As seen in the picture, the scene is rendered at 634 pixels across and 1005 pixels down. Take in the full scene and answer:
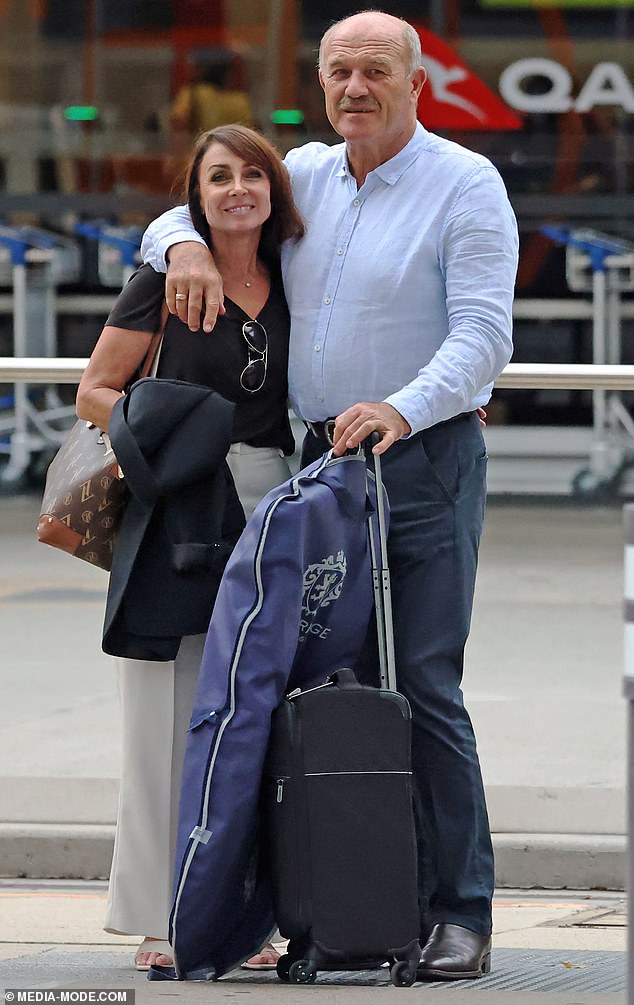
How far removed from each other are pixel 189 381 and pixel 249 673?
674 millimetres

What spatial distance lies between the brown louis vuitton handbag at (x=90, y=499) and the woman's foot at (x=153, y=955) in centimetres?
81

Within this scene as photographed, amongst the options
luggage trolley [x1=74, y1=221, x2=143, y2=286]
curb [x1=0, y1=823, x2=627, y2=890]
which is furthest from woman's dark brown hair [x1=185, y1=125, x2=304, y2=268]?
luggage trolley [x1=74, y1=221, x2=143, y2=286]

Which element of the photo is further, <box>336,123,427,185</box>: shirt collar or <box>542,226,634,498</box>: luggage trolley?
<box>542,226,634,498</box>: luggage trolley

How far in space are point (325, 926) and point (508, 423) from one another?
8.84 metres

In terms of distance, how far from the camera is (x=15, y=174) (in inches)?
484

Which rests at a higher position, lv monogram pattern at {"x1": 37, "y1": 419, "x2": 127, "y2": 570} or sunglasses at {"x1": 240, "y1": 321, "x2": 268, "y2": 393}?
sunglasses at {"x1": 240, "y1": 321, "x2": 268, "y2": 393}

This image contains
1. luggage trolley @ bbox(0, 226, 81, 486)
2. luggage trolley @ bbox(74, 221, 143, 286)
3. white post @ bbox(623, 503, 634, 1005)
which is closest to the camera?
white post @ bbox(623, 503, 634, 1005)

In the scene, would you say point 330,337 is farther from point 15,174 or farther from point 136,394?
point 15,174

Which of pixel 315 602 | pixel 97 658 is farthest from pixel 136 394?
pixel 97 658

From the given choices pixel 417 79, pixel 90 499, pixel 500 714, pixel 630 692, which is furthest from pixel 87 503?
pixel 500 714

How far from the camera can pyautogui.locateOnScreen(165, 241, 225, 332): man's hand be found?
353 centimetres

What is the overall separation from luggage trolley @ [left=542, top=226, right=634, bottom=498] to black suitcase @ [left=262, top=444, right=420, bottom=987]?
838cm

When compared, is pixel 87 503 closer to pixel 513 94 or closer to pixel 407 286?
pixel 407 286

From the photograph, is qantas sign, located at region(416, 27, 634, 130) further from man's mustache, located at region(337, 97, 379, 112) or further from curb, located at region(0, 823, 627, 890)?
man's mustache, located at region(337, 97, 379, 112)
